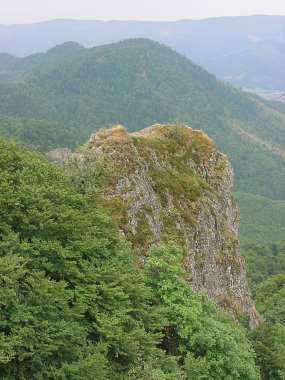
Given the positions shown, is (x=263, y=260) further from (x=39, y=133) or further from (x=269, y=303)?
(x=39, y=133)

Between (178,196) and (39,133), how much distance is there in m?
136

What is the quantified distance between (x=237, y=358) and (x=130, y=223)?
9366 millimetres

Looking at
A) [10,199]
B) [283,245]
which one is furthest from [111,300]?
[283,245]

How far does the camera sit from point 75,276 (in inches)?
573

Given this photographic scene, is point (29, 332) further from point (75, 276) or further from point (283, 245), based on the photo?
point (283, 245)

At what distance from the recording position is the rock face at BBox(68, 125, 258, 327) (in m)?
25.1

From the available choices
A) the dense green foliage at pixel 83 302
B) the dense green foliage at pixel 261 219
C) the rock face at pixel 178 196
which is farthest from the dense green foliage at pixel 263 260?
the dense green foliage at pixel 83 302

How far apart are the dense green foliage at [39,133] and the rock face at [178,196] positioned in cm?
11926

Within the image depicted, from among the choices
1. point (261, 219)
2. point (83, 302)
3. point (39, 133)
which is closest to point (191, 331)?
point (83, 302)

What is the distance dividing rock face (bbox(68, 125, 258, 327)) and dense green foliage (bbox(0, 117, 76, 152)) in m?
119

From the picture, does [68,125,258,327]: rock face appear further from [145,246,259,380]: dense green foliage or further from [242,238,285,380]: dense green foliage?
[145,246,259,380]: dense green foliage

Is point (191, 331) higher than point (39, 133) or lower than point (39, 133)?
higher

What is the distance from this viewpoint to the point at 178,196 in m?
30.1

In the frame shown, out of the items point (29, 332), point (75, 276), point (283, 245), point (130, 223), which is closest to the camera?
point (29, 332)
